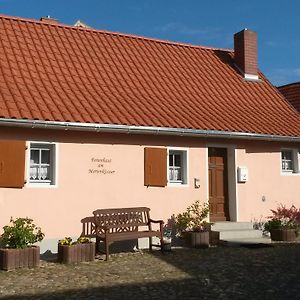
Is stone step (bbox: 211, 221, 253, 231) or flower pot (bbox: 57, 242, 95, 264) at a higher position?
stone step (bbox: 211, 221, 253, 231)

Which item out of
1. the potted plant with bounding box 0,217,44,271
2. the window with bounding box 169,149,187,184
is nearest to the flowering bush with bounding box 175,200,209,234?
the window with bounding box 169,149,187,184

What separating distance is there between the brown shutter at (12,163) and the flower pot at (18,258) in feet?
5.14

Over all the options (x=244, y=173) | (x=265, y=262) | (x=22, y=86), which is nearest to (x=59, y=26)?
(x=22, y=86)

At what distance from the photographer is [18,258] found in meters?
8.79

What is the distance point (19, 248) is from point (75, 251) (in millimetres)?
1108

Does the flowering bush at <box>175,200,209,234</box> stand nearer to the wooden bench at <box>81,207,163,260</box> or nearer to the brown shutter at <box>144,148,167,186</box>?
the wooden bench at <box>81,207,163,260</box>

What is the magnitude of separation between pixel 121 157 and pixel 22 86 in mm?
2912

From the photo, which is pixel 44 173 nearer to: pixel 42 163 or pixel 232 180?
pixel 42 163

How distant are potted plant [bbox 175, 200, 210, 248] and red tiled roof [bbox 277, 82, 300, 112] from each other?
8.96m

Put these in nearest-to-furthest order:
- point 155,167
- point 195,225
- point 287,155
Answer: point 155,167 < point 195,225 < point 287,155

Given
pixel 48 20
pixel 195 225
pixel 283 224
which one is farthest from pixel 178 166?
pixel 48 20

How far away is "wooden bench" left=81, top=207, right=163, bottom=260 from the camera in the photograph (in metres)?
10.1

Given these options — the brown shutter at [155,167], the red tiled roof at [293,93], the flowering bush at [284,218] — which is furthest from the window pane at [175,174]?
the red tiled roof at [293,93]

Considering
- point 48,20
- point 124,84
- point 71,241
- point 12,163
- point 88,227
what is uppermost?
point 48,20
